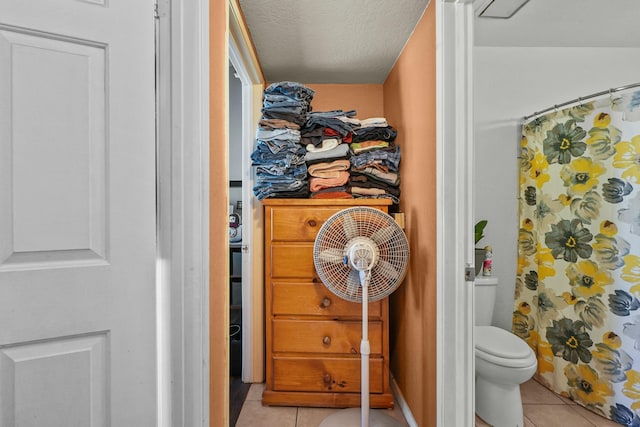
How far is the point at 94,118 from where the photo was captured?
0.88 m

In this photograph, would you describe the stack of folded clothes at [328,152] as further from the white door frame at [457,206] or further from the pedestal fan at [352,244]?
the white door frame at [457,206]

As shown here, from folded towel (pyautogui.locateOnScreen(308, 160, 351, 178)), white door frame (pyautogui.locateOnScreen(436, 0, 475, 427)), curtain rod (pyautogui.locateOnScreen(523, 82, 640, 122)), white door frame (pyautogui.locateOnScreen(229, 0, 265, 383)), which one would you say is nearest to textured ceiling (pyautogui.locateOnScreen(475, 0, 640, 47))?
curtain rod (pyautogui.locateOnScreen(523, 82, 640, 122))

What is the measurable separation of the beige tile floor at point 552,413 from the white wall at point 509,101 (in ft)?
1.49

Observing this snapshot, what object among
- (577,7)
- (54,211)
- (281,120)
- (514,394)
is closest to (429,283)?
(514,394)

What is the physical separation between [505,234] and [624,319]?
31.1 inches

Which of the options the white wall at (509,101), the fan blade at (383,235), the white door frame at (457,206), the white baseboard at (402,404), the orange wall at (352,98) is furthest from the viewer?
the orange wall at (352,98)

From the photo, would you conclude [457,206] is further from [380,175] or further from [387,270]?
[380,175]

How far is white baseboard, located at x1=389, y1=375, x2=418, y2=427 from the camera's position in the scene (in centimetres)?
179

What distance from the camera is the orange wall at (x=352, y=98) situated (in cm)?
264

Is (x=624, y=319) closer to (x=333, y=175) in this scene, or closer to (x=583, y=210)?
(x=583, y=210)

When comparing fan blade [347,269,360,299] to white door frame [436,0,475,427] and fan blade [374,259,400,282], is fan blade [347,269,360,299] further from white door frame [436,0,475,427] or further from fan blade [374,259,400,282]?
white door frame [436,0,475,427]

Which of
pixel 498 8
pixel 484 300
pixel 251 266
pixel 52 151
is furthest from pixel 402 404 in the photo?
pixel 498 8

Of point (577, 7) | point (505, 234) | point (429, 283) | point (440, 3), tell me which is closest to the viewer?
point (440, 3)

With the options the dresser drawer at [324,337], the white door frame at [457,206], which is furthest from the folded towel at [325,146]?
the dresser drawer at [324,337]
